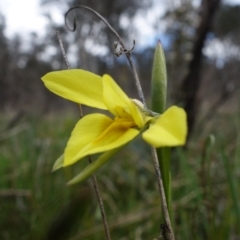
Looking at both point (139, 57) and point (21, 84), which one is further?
point (139, 57)

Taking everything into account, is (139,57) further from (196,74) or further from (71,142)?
(71,142)

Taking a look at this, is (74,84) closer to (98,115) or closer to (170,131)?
(98,115)

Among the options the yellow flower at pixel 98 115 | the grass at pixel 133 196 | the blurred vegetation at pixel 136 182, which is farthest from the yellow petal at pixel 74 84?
the grass at pixel 133 196

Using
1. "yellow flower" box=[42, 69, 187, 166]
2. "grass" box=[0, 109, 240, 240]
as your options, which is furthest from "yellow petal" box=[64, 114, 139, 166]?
"grass" box=[0, 109, 240, 240]

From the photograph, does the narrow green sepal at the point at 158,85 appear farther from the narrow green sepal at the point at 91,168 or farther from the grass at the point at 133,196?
the grass at the point at 133,196

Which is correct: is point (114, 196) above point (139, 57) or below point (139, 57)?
below

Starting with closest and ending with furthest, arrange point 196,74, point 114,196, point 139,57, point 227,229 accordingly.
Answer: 1. point 227,229
2. point 114,196
3. point 196,74
4. point 139,57

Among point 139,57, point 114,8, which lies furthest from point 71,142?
point 114,8

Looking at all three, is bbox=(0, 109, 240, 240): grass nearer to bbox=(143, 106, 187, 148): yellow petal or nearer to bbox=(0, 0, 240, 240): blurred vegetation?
bbox=(0, 0, 240, 240): blurred vegetation
